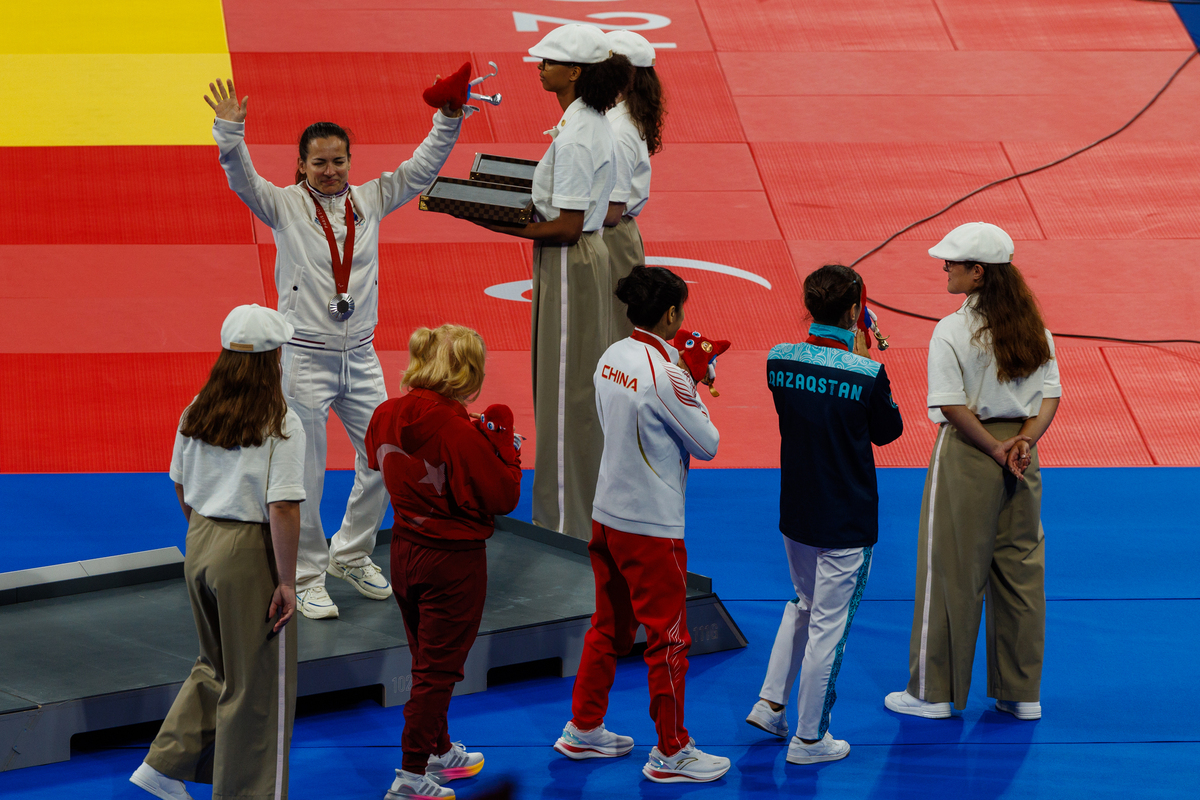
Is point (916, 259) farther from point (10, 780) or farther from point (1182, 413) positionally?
point (10, 780)

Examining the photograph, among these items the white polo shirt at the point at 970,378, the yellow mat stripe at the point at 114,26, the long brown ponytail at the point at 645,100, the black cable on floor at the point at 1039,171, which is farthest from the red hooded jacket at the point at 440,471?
the yellow mat stripe at the point at 114,26

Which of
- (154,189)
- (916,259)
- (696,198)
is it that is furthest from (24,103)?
(916,259)

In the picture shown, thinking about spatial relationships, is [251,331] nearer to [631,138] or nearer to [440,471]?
[440,471]

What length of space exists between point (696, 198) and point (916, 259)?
211cm

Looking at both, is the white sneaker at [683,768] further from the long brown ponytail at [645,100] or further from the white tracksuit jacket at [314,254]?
the long brown ponytail at [645,100]

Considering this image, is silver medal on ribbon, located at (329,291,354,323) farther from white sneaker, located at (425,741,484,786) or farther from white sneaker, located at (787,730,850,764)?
white sneaker, located at (787,730,850,764)

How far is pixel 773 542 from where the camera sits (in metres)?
8.16

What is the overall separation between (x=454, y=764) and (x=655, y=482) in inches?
54.3

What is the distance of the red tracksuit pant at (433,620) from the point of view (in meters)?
5.08

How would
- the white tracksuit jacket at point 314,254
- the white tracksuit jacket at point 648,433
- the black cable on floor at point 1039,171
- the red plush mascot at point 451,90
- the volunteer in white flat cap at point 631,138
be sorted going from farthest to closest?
the black cable on floor at point 1039,171
the volunteer in white flat cap at point 631,138
the red plush mascot at point 451,90
the white tracksuit jacket at point 314,254
the white tracksuit jacket at point 648,433

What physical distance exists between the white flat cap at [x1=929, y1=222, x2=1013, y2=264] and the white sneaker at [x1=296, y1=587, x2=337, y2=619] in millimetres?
3094

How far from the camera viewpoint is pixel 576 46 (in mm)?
7004

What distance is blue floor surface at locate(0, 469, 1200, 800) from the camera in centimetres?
545

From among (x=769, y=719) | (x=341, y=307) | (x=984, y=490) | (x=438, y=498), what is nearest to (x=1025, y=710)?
(x=984, y=490)
